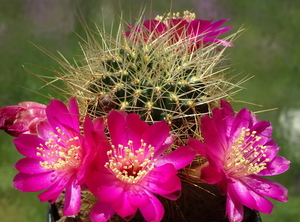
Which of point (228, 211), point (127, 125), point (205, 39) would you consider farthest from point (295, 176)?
point (127, 125)

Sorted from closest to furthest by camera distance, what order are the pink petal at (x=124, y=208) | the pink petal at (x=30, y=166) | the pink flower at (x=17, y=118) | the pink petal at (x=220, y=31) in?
the pink petal at (x=124, y=208) < the pink petal at (x=30, y=166) < the pink flower at (x=17, y=118) < the pink petal at (x=220, y=31)

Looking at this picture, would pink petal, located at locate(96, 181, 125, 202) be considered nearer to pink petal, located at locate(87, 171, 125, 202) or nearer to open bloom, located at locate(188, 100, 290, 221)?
pink petal, located at locate(87, 171, 125, 202)

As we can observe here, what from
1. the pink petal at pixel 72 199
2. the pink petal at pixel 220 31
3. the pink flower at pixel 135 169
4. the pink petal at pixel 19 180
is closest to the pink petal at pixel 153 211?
the pink flower at pixel 135 169

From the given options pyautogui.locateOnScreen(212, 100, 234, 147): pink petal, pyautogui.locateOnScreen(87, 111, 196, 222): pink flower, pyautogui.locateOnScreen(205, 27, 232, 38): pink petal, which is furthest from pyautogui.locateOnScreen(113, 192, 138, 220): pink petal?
pyautogui.locateOnScreen(205, 27, 232, 38): pink petal

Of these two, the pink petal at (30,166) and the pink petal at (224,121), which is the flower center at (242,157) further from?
the pink petal at (30,166)

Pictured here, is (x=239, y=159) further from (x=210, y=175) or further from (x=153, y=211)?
(x=153, y=211)
